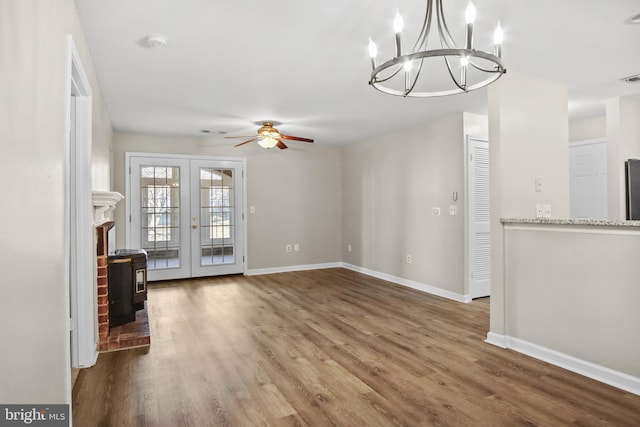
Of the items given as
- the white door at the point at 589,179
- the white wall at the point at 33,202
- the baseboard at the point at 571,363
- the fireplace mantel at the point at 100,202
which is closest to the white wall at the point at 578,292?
the baseboard at the point at 571,363

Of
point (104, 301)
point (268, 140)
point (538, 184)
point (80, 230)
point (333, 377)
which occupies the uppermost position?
point (268, 140)

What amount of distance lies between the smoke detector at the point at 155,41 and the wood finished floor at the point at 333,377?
2442mm

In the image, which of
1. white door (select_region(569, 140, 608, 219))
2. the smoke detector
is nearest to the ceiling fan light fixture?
the smoke detector

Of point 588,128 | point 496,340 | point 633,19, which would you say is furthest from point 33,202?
point 588,128

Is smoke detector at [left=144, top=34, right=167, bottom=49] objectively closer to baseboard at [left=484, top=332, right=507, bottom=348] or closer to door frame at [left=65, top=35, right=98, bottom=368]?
door frame at [left=65, top=35, right=98, bottom=368]

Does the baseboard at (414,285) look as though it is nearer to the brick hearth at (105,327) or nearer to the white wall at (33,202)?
the brick hearth at (105,327)

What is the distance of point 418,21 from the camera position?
2455 mm

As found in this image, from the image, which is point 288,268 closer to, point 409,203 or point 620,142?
point 409,203

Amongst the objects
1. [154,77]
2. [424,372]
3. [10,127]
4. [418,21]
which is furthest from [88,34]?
[424,372]

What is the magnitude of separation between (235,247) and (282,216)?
41.5 inches

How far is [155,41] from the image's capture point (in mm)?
2662

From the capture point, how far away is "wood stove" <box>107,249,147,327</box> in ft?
11.6

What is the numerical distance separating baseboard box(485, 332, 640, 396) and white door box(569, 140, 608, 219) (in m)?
2.94

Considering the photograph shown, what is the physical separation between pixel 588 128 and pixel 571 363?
387cm
